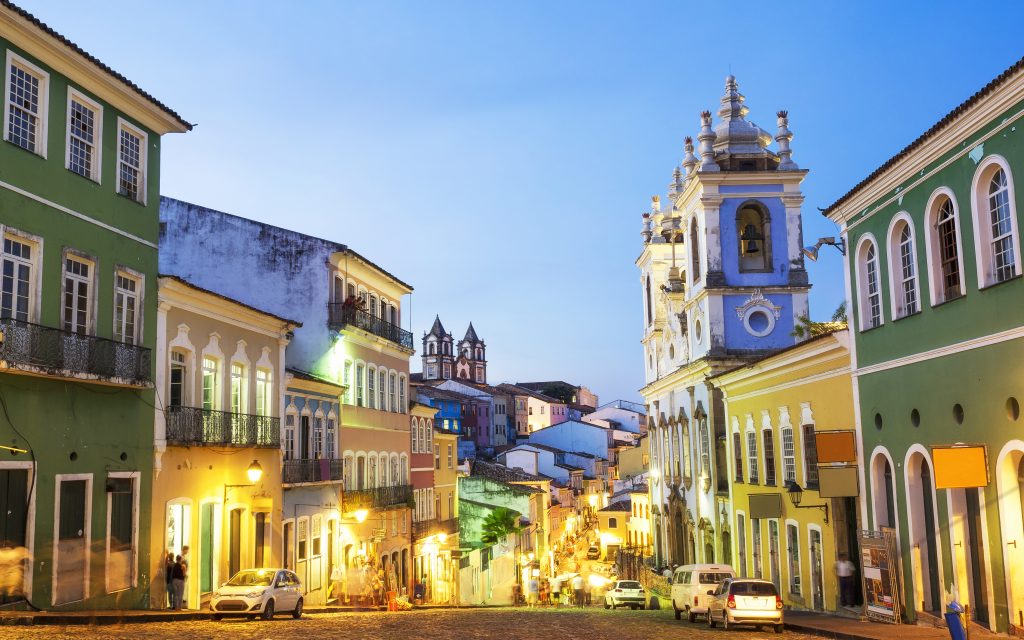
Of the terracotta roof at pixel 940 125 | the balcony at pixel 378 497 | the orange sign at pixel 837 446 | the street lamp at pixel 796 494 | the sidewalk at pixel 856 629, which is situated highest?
the terracotta roof at pixel 940 125

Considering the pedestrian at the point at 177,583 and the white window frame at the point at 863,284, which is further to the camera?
the pedestrian at the point at 177,583

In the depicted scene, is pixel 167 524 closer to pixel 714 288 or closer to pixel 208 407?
pixel 208 407

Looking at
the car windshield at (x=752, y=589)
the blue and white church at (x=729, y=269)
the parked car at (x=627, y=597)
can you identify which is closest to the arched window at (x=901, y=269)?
the car windshield at (x=752, y=589)

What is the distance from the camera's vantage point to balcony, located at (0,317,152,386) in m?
17.7

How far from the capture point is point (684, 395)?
4759 cm

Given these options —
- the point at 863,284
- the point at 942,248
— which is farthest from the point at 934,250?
the point at 863,284

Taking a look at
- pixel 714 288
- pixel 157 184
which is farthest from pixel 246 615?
pixel 714 288

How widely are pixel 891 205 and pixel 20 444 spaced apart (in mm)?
16439

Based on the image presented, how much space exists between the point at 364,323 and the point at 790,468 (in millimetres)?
16758

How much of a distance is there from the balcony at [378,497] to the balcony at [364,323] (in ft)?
18.8

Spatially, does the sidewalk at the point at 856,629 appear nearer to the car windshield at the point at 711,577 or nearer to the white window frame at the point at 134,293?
the car windshield at the point at 711,577

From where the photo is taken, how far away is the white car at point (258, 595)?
21.4 metres

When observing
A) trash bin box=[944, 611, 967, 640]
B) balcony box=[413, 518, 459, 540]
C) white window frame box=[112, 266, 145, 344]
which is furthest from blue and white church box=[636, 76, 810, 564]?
trash bin box=[944, 611, 967, 640]

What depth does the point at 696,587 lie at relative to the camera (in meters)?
25.9
